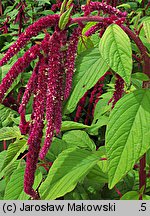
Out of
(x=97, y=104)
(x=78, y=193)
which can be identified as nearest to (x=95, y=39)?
(x=97, y=104)

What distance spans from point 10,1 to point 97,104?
212cm

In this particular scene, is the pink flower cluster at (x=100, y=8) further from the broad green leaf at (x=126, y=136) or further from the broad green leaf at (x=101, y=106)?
the broad green leaf at (x=101, y=106)

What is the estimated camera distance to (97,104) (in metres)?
1.68

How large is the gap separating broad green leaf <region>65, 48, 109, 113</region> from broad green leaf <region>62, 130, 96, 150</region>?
466 mm

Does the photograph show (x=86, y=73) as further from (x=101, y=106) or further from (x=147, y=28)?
(x=101, y=106)

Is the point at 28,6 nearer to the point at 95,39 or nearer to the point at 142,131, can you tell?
the point at 95,39

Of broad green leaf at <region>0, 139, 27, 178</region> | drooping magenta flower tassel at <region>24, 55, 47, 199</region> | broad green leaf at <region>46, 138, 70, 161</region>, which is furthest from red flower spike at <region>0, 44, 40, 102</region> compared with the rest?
broad green leaf at <region>46, 138, 70, 161</region>

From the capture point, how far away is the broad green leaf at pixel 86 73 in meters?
0.94

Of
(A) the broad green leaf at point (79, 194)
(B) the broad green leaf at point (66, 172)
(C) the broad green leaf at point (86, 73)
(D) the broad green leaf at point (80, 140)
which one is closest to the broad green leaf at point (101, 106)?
(D) the broad green leaf at point (80, 140)

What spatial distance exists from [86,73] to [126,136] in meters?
0.19

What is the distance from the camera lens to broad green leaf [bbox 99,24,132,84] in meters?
0.86

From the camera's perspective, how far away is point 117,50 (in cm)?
88

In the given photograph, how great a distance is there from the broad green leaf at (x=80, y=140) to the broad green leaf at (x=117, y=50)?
586 mm

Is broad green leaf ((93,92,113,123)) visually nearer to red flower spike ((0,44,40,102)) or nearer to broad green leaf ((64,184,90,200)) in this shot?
broad green leaf ((64,184,90,200))
